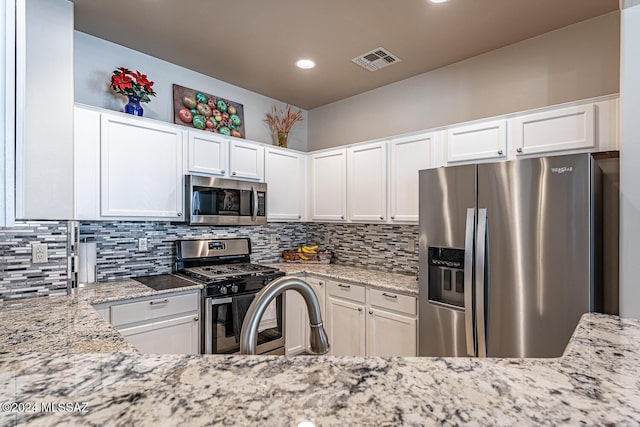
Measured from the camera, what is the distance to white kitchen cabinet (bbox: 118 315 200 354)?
91.6 inches

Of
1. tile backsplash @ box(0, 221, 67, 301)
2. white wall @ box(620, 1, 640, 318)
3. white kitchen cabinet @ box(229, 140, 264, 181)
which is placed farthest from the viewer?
white kitchen cabinet @ box(229, 140, 264, 181)

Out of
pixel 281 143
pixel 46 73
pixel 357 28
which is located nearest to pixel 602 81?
pixel 357 28

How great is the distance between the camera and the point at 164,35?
258 centimetres

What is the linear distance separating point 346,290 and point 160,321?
1500 millimetres

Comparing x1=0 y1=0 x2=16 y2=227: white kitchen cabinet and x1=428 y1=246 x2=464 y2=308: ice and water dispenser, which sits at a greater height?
x1=0 y1=0 x2=16 y2=227: white kitchen cabinet

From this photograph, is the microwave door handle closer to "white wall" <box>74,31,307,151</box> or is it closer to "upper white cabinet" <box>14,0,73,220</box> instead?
"white wall" <box>74,31,307,151</box>

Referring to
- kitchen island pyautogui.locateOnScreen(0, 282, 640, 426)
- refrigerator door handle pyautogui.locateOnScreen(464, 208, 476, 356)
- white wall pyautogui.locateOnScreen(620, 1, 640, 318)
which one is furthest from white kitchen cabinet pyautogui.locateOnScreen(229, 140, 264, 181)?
white wall pyautogui.locateOnScreen(620, 1, 640, 318)

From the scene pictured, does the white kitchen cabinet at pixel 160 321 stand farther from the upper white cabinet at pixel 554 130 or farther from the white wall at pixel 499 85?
the upper white cabinet at pixel 554 130

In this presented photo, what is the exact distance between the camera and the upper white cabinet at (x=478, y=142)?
2.47 metres

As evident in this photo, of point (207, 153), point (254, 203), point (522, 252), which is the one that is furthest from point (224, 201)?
point (522, 252)

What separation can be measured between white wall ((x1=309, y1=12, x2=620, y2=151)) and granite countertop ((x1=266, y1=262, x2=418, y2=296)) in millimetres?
1396

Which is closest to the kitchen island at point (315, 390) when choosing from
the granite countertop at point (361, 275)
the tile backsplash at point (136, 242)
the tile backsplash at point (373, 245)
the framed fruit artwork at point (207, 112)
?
the granite countertop at point (361, 275)

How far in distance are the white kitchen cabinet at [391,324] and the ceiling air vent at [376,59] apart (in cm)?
195

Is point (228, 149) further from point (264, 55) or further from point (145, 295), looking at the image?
point (145, 295)
